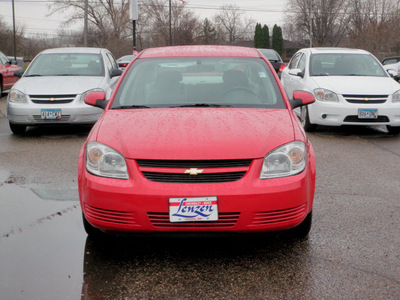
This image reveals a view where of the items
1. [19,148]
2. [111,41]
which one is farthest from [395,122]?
[111,41]

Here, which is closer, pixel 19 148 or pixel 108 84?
pixel 19 148

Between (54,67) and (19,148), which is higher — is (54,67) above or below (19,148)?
above

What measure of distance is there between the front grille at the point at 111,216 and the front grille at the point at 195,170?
29cm

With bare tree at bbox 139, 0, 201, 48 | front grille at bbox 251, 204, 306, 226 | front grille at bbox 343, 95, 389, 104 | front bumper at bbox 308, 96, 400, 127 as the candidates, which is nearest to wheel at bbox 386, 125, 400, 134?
front bumper at bbox 308, 96, 400, 127

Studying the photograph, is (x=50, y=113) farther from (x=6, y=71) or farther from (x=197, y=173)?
(x=6, y=71)

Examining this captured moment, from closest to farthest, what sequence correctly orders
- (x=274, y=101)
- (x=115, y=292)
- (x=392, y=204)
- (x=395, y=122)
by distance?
1. (x=115, y=292)
2. (x=274, y=101)
3. (x=392, y=204)
4. (x=395, y=122)

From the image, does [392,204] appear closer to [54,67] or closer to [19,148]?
[19,148]

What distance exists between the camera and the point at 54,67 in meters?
10.3

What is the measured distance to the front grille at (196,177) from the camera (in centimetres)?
338

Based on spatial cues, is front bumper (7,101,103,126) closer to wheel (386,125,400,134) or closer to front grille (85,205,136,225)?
wheel (386,125,400,134)

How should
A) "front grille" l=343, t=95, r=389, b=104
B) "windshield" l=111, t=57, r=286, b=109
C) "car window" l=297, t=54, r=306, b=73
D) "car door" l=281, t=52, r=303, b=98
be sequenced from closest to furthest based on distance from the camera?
"windshield" l=111, t=57, r=286, b=109 < "front grille" l=343, t=95, r=389, b=104 < "car window" l=297, t=54, r=306, b=73 < "car door" l=281, t=52, r=303, b=98

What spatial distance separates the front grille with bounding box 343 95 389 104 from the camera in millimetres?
9039

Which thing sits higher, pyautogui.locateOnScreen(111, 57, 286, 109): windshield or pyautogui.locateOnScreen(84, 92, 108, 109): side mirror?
pyautogui.locateOnScreen(111, 57, 286, 109): windshield

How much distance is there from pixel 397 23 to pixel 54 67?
31036 millimetres
